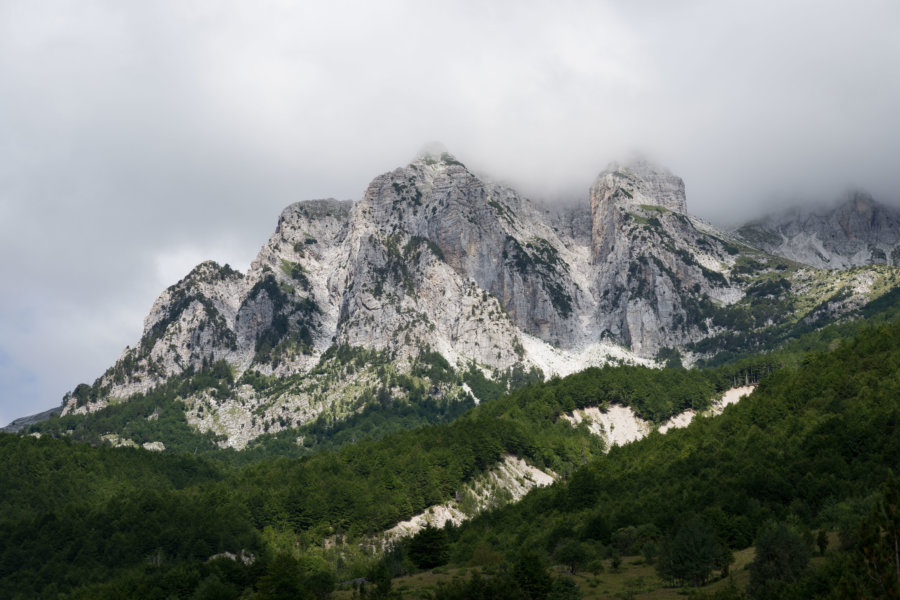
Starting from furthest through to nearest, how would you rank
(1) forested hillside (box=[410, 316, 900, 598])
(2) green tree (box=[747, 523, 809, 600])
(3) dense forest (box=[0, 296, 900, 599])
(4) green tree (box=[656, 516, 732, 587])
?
(4) green tree (box=[656, 516, 732, 587]), (3) dense forest (box=[0, 296, 900, 599]), (2) green tree (box=[747, 523, 809, 600]), (1) forested hillside (box=[410, 316, 900, 598])

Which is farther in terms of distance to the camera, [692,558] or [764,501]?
[764,501]

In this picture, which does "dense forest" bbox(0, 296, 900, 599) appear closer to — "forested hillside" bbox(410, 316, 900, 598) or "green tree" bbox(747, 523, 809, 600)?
"green tree" bbox(747, 523, 809, 600)

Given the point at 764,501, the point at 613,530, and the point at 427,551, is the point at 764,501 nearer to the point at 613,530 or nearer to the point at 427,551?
the point at 613,530

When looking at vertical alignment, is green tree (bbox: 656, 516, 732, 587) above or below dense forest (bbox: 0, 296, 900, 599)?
below

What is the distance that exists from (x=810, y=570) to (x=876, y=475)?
4742cm

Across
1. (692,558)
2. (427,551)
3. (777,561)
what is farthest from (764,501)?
(427,551)

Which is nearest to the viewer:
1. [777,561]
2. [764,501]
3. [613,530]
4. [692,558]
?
[777,561]

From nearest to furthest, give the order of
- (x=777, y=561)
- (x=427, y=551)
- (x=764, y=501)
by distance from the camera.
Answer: (x=777, y=561)
(x=764, y=501)
(x=427, y=551)

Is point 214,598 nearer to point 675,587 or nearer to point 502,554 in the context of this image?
point 502,554

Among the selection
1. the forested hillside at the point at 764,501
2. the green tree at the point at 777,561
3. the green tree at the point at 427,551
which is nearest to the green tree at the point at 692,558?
the forested hillside at the point at 764,501

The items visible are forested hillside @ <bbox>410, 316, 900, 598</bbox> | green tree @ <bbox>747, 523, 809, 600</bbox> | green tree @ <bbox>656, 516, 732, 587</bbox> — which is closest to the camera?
forested hillside @ <bbox>410, 316, 900, 598</bbox>

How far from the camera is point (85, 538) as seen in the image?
184m

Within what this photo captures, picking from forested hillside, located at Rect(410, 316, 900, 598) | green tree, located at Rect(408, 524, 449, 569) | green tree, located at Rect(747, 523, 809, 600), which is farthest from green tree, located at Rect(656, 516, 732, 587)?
green tree, located at Rect(408, 524, 449, 569)

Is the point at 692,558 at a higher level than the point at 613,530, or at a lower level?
lower
